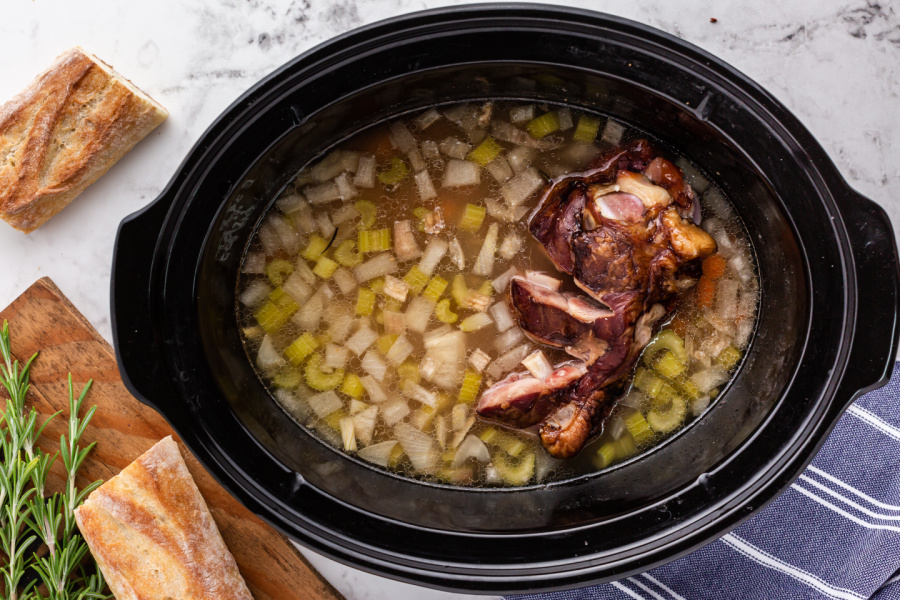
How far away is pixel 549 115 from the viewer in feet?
6.24

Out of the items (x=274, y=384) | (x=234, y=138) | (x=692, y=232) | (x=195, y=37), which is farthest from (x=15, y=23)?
(x=692, y=232)

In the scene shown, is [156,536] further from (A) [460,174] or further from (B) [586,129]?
(B) [586,129]

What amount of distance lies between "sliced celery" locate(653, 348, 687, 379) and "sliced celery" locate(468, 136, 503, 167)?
2.58 ft

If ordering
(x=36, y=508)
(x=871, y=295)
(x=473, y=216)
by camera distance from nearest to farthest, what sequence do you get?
(x=871, y=295)
(x=36, y=508)
(x=473, y=216)

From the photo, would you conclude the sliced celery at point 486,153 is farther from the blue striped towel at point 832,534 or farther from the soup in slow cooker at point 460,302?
the blue striped towel at point 832,534

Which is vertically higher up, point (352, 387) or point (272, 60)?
point (272, 60)

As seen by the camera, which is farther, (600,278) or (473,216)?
(473,216)

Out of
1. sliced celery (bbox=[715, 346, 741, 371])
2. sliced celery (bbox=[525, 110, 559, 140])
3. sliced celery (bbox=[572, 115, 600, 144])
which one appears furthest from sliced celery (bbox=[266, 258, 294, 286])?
sliced celery (bbox=[715, 346, 741, 371])

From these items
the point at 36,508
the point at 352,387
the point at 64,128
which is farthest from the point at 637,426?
the point at 64,128

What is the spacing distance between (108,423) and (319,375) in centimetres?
67

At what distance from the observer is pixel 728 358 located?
194 cm

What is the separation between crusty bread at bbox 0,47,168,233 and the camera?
1833 mm

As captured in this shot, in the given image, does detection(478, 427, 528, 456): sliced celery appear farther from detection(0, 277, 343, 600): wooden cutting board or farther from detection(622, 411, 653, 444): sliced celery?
detection(0, 277, 343, 600): wooden cutting board

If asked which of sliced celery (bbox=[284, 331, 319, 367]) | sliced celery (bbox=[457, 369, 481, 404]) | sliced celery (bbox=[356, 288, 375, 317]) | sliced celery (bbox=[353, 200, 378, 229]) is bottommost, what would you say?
sliced celery (bbox=[284, 331, 319, 367])
